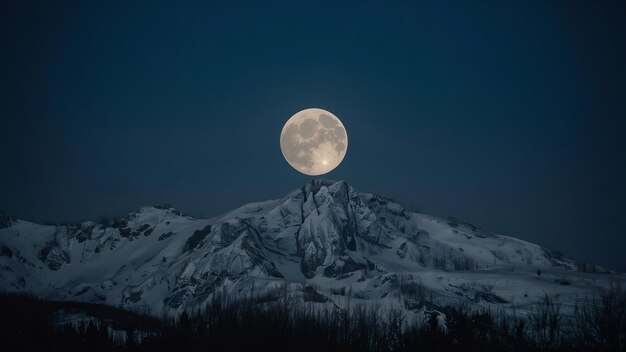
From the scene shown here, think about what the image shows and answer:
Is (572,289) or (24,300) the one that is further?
(572,289)

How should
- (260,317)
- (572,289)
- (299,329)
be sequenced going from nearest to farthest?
(299,329) → (260,317) → (572,289)

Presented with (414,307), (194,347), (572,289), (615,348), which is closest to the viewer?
(615,348)

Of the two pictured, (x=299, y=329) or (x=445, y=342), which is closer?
(x=445, y=342)

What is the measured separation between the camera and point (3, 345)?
45.9 m

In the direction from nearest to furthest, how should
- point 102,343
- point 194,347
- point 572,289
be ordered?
point 102,343
point 194,347
point 572,289

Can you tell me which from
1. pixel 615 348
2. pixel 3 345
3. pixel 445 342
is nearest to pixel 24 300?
pixel 3 345

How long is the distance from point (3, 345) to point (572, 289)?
14391 centimetres

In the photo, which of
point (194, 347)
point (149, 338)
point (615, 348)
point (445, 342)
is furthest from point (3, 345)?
point (615, 348)

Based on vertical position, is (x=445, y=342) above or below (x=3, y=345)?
above

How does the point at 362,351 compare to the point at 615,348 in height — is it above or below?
below

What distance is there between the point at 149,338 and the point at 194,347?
4650mm

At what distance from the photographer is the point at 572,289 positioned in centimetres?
14350

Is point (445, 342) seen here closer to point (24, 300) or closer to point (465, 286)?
point (24, 300)

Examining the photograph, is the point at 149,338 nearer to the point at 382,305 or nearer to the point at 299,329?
the point at 299,329
